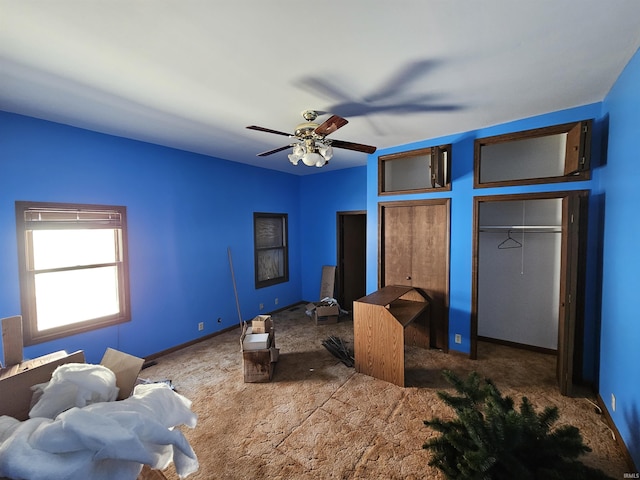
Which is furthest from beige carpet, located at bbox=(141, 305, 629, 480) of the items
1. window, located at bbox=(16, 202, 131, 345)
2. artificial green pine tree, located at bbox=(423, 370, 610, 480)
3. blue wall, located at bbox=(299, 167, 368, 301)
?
blue wall, located at bbox=(299, 167, 368, 301)

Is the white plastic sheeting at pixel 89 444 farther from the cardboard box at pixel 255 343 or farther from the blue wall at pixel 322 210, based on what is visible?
the blue wall at pixel 322 210

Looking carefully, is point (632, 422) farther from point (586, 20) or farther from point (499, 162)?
point (499, 162)

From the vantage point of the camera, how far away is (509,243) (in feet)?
11.7

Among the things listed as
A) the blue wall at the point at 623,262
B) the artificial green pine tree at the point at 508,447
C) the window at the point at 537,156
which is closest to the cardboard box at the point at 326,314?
the window at the point at 537,156

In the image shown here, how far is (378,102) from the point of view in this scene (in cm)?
241

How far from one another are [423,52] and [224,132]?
87.2 inches

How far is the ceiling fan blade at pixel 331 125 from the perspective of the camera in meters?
1.96

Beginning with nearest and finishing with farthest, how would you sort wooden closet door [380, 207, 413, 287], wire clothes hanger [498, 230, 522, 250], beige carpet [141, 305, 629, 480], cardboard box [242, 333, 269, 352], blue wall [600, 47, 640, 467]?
blue wall [600, 47, 640, 467]
beige carpet [141, 305, 629, 480]
cardboard box [242, 333, 269, 352]
wire clothes hanger [498, 230, 522, 250]
wooden closet door [380, 207, 413, 287]

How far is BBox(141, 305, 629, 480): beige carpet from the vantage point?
1866mm

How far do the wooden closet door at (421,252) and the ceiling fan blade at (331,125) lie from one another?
1.83 metres

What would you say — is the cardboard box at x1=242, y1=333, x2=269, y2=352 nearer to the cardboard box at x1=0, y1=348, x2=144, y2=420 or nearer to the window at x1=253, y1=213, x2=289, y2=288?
the cardboard box at x1=0, y1=348, x2=144, y2=420

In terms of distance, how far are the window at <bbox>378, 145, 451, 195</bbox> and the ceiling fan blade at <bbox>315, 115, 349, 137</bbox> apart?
1.61 m

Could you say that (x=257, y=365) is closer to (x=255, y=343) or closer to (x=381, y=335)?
(x=255, y=343)

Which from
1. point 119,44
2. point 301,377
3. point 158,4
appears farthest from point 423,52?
point 301,377
